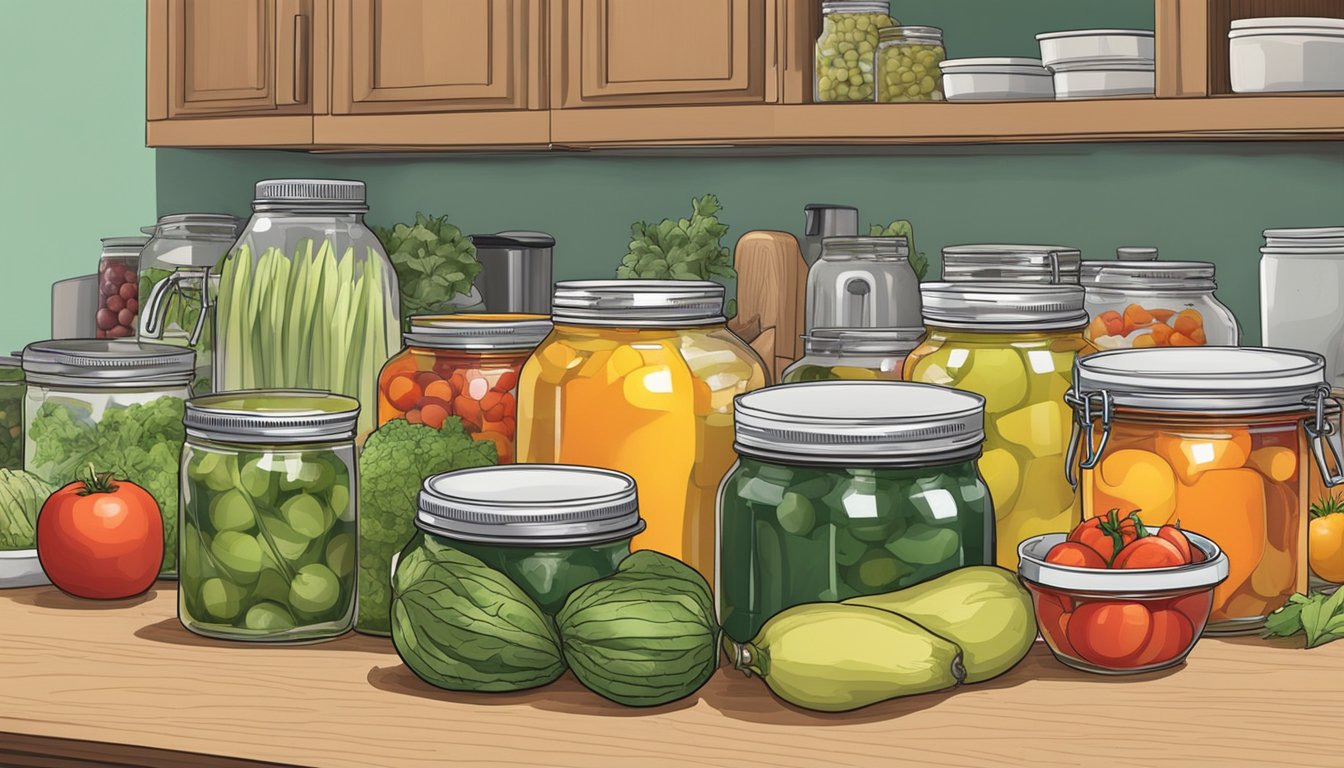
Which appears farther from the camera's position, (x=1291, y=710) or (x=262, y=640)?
(x=262, y=640)

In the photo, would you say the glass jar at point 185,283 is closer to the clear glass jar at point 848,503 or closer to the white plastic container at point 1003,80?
the clear glass jar at point 848,503

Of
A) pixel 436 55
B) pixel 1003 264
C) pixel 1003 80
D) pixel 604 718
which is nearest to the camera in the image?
pixel 604 718

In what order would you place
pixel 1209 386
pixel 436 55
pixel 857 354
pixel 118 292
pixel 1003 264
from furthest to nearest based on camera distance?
pixel 118 292 → pixel 436 55 → pixel 1003 264 → pixel 857 354 → pixel 1209 386

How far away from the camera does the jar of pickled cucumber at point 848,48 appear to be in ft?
5.58

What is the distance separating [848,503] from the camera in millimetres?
945

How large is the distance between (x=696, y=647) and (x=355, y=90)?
1254mm

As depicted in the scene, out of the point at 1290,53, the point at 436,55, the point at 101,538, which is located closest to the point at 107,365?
the point at 101,538

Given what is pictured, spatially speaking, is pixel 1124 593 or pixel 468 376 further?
pixel 468 376

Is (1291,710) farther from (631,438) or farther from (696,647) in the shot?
(631,438)

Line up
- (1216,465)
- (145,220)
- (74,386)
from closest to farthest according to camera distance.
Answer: (1216,465) < (74,386) < (145,220)

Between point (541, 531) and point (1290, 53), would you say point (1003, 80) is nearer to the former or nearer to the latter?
point (1290, 53)

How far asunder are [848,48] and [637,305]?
74cm

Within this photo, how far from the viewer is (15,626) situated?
113cm

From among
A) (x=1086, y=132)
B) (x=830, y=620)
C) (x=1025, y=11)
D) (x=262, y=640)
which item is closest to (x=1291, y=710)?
(x=830, y=620)
